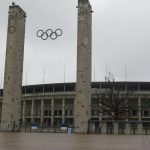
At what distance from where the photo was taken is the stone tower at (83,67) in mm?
58500

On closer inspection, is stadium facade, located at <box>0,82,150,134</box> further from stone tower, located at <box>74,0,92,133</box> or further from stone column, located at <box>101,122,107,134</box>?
stone column, located at <box>101,122,107,134</box>

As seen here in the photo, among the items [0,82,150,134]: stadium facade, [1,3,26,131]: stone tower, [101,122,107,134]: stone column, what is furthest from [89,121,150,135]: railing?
[0,82,150,134]: stadium facade

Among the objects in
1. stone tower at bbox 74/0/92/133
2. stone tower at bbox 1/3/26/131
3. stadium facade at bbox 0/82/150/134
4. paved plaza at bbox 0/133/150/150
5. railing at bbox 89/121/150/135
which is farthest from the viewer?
stadium facade at bbox 0/82/150/134

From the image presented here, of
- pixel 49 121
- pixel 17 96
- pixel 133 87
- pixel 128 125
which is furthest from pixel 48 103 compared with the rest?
pixel 128 125

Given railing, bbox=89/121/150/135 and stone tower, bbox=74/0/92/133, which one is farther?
stone tower, bbox=74/0/92/133

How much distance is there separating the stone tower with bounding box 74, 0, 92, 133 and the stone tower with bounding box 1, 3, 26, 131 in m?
11.6

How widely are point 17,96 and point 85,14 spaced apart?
19557 millimetres

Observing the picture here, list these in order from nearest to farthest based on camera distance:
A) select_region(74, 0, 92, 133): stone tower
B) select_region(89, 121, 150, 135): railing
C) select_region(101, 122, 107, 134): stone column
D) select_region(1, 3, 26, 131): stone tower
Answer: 1. select_region(89, 121, 150, 135): railing
2. select_region(101, 122, 107, 134): stone column
3. select_region(74, 0, 92, 133): stone tower
4. select_region(1, 3, 26, 131): stone tower

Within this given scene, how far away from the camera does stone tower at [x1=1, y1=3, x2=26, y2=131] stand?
62.0m

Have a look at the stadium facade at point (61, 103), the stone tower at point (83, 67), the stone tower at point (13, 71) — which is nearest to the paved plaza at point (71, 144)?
Answer: the stone tower at point (83, 67)

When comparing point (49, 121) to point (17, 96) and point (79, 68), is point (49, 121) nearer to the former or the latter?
point (17, 96)

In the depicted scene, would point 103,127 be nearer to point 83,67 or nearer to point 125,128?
point 125,128

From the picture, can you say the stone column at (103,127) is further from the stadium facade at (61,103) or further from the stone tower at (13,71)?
the stadium facade at (61,103)

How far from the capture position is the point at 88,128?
5612 centimetres
